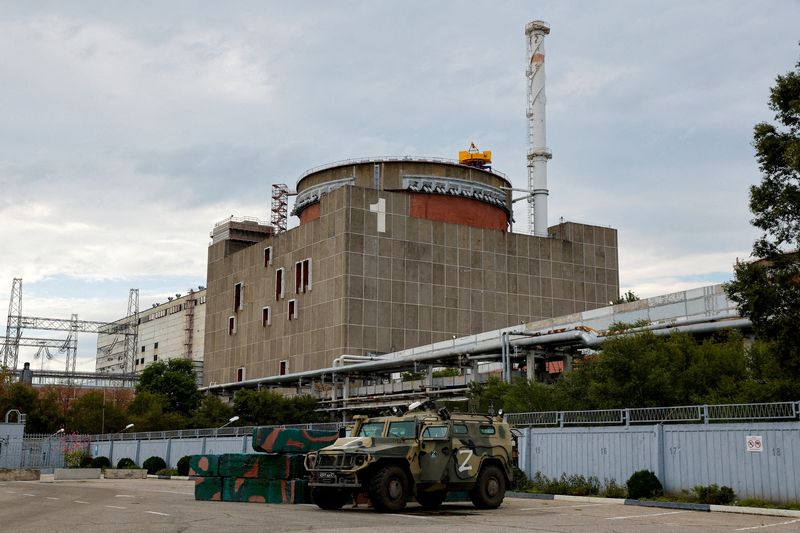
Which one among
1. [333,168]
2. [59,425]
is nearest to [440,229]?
[333,168]

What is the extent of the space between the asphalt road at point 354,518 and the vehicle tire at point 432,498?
0.33m

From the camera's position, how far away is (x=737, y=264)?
2519 centimetres

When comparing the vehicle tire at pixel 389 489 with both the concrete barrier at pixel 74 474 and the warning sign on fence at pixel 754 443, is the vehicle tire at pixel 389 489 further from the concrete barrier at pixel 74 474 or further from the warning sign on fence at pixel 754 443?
the concrete barrier at pixel 74 474

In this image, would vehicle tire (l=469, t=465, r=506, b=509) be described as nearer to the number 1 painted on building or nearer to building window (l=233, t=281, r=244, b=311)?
the number 1 painted on building

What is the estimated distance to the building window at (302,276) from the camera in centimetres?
9162

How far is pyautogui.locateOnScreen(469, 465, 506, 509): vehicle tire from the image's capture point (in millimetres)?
23014

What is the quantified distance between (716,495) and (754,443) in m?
1.73

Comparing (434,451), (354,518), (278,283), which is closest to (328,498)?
(434,451)

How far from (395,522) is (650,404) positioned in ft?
64.8

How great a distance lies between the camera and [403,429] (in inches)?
877

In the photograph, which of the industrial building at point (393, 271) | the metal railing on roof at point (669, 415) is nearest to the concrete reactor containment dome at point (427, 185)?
the industrial building at point (393, 271)

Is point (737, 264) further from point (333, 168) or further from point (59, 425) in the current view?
point (333, 168)

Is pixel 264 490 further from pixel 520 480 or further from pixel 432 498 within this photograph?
pixel 520 480

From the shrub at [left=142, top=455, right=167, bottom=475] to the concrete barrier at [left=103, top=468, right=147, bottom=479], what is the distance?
5.69 feet
